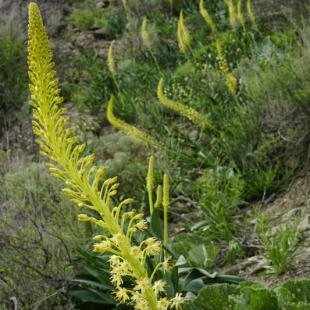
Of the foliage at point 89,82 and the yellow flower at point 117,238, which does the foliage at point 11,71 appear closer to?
the foliage at point 89,82

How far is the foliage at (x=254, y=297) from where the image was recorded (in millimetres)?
2754

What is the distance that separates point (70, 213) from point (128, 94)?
405cm

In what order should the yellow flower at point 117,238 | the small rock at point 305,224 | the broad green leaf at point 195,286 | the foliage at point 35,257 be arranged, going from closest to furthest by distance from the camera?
the yellow flower at point 117,238
the broad green leaf at point 195,286
the foliage at point 35,257
the small rock at point 305,224

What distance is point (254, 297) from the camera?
2768 millimetres

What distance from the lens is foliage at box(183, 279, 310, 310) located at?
2754 mm

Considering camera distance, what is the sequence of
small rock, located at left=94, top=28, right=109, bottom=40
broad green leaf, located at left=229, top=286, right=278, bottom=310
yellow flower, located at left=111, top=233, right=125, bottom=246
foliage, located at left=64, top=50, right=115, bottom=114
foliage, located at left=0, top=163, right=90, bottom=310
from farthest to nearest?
small rock, located at left=94, top=28, right=109, bottom=40, foliage, located at left=64, top=50, right=115, bottom=114, foliage, located at left=0, top=163, right=90, bottom=310, broad green leaf, located at left=229, top=286, right=278, bottom=310, yellow flower, located at left=111, top=233, right=125, bottom=246

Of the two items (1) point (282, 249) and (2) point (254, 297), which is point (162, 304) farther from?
(1) point (282, 249)

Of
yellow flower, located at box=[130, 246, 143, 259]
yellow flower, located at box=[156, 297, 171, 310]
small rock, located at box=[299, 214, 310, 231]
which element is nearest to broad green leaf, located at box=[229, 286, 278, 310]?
yellow flower, located at box=[156, 297, 171, 310]

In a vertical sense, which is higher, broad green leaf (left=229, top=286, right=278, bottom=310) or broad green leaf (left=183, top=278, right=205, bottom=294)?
broad green leaf (left=229, top=286, right=278, bottom=310)

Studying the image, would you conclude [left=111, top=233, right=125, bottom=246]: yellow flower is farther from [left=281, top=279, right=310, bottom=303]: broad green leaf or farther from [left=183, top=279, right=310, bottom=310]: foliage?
[left=281, top=279, right=310, bottom=303]: broad green leaf

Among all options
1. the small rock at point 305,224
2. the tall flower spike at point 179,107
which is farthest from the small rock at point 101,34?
the small rock at point 305,224

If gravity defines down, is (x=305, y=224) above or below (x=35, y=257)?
below

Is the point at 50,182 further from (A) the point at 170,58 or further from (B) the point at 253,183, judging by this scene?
(A) the point at 170,58

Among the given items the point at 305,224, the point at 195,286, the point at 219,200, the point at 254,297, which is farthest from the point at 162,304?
the point at 219,200
